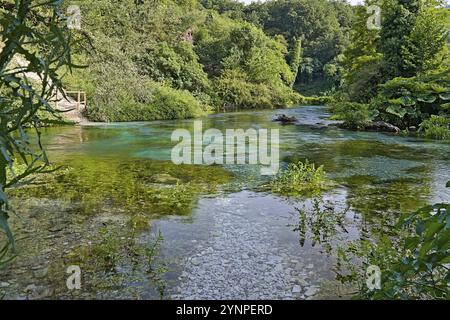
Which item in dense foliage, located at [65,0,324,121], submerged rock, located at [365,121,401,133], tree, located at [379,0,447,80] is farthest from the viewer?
dense foliage, located at [65,0,324,121]

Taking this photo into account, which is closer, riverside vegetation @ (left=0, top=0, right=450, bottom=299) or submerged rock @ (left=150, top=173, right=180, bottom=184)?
riverside vegetation @ (left=0, top=0, right=450, bottom=299)

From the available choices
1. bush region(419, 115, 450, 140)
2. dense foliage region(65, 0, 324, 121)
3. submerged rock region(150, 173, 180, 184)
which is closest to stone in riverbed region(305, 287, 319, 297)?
submerged rock region(150, 173, 180, 184)

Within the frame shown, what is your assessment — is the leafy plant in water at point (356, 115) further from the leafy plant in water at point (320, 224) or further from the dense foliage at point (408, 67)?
the leafy plant in water at point (320, 224)

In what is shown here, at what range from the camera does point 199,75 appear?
2862cm

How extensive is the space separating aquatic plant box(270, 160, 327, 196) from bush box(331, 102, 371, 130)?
8.94m

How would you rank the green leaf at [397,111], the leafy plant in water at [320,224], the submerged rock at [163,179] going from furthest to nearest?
the green leaf at [397,111] < the submerged rock at [163,179] < the leafy plant in water at [320,224]

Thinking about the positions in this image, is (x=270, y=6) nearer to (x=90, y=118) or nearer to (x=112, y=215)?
(x=90, y=118)

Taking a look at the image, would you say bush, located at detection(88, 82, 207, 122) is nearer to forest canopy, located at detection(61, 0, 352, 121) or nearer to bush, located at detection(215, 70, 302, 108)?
forest canopy, located at detection(61, 0, 352, 121)

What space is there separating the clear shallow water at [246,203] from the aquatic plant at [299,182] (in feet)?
1.11

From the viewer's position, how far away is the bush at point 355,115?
15734 mm

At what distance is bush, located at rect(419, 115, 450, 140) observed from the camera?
13.2 meters

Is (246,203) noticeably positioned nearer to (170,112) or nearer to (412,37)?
(412,37)

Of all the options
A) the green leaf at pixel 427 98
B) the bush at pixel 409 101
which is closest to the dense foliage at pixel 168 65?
the bush at pixel 409 101

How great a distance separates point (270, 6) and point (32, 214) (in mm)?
59648
